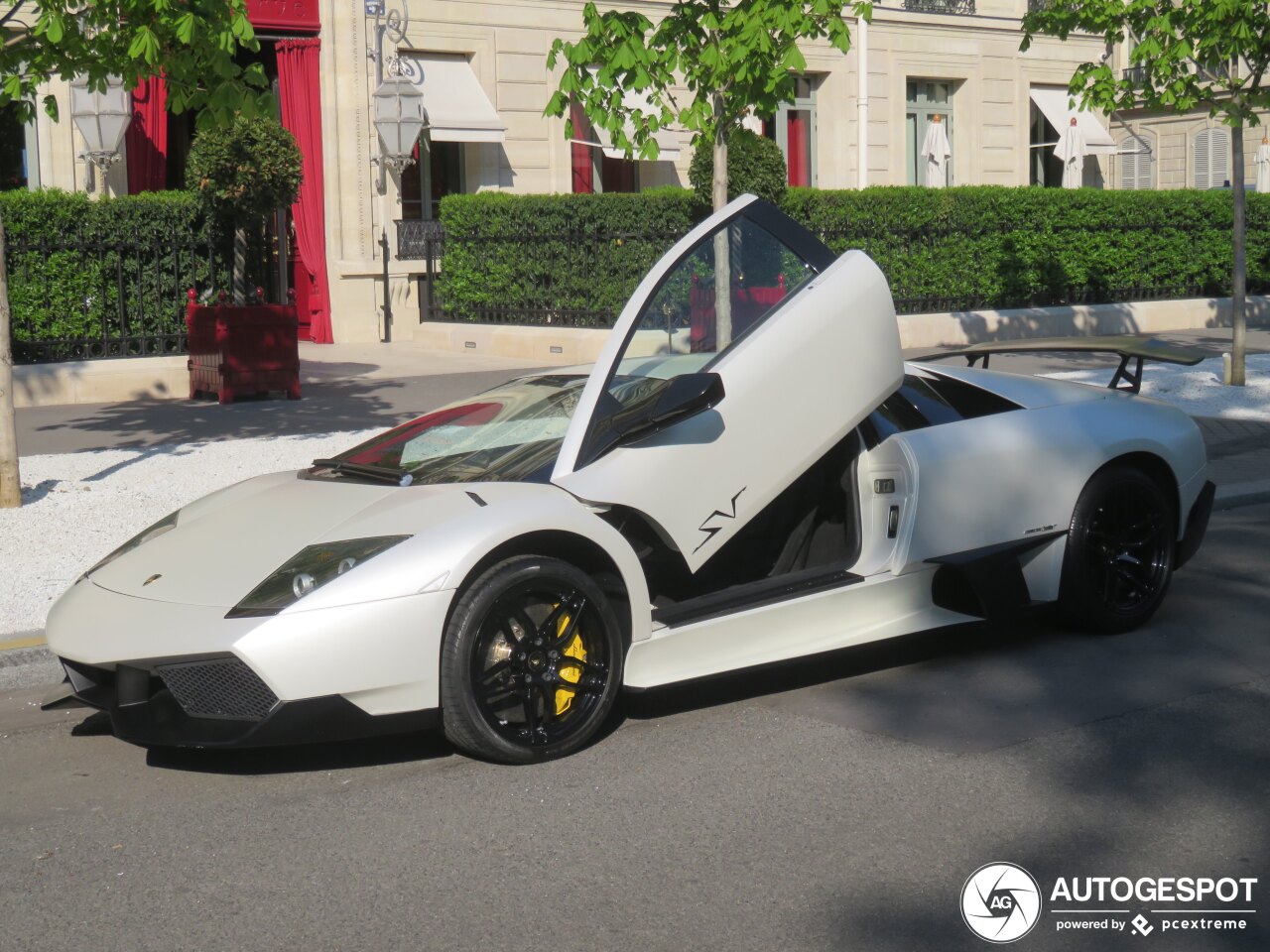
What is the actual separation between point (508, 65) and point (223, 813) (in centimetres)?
2111

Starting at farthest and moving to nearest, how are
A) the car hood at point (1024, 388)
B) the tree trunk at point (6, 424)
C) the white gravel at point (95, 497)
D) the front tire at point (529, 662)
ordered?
the tree trunk at point (6, 424)
the white gravel at point (95, 497)
the car hood at point (1024, 388)
the front tire at point (529, 662)

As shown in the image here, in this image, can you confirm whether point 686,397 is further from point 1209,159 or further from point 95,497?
point 1209,159

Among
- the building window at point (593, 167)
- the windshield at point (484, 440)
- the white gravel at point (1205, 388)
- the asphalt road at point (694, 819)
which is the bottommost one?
the asphalt road at point (694, 819)

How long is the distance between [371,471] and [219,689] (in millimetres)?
1183

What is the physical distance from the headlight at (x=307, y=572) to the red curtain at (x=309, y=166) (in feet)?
57.6

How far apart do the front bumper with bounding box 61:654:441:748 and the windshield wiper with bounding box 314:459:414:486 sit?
0.95 m

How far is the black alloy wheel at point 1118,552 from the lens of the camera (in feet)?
19.9

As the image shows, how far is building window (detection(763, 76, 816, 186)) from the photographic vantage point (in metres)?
28.3

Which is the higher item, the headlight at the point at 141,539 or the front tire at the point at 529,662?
the headlight at the point at 141,539

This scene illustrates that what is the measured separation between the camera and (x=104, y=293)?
1454cm

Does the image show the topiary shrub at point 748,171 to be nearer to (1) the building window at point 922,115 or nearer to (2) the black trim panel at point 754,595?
(1) the building window at point 922,115

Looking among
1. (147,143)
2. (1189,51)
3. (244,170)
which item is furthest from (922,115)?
(244,170)

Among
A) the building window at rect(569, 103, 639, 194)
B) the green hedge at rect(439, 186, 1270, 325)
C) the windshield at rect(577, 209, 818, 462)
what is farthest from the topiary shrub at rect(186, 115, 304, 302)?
the building window at rect(569, 103, 639, 194)

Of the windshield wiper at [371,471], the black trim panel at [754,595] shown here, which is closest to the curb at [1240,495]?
the black trim panel at [754,595]
